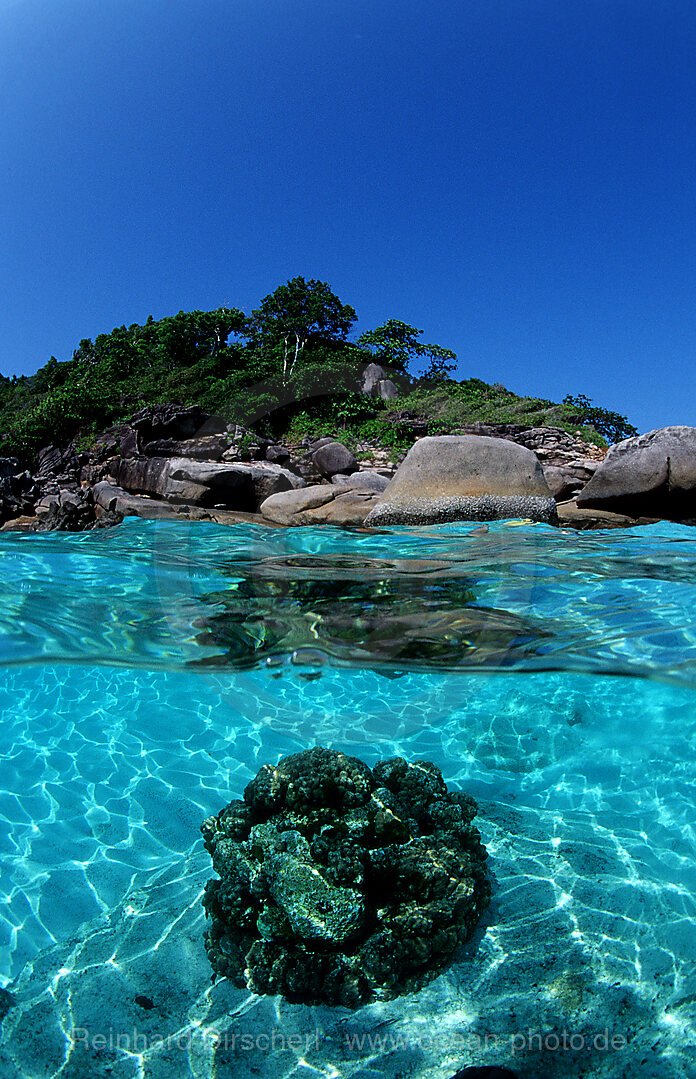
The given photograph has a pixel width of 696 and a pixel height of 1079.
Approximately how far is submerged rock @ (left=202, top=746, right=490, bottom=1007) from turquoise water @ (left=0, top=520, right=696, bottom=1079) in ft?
0.40

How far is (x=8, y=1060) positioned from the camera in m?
2.52

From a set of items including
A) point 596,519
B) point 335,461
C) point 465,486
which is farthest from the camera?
point 335,461

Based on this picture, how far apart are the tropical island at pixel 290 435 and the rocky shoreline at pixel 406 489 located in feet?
0.17

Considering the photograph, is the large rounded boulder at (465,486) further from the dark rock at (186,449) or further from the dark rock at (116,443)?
the dark rock at (116,443)

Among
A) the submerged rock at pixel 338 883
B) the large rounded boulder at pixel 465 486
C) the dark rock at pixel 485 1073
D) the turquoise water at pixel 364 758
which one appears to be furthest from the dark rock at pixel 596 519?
the dark rock at pixel 485 1073

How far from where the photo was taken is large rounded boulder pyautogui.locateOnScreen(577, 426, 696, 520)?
1278cm

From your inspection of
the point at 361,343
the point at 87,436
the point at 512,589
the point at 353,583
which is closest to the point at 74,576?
the point at 353,583

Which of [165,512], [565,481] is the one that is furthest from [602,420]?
[165,512]

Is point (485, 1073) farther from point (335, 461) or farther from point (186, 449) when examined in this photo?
point (186, 449)

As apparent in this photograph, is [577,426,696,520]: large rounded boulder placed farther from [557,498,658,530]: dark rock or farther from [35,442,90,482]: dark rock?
[35,442,90,482]: dark rock

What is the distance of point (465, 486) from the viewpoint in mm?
12789

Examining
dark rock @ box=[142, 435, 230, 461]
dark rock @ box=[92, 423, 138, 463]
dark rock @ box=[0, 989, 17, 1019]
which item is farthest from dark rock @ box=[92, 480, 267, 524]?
dark rock @ box=[0, 989, 17, 1019]

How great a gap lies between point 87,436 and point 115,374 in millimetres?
9545

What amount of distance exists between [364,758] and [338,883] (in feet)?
7.90
